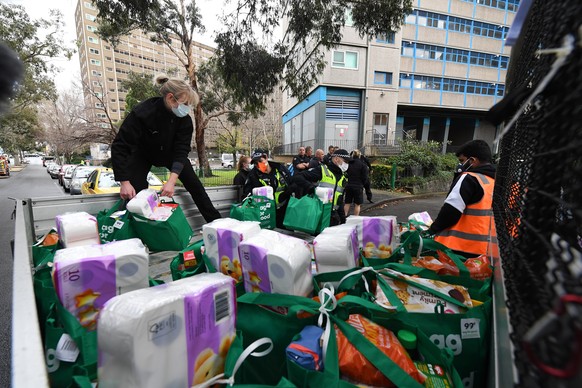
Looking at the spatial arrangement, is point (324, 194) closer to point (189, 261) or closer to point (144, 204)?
point (144, 204)

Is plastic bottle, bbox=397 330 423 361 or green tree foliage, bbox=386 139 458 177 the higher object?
green tree foliage, bbox=386 139 458 177

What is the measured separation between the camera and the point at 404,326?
1.13m

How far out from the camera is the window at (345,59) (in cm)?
2127

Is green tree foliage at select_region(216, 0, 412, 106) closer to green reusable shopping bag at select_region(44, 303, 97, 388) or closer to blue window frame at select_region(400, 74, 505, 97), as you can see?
green reusable shopping bag at select_region(44, 303, 97, 388)

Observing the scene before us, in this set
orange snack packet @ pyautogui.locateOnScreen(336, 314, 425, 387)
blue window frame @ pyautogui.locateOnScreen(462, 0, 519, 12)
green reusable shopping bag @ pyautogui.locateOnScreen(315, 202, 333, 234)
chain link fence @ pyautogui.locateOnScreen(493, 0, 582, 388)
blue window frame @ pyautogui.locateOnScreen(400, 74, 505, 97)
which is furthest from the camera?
blue window frame @ pyautogui.locateOnScreen(462, 0, 519, 12)

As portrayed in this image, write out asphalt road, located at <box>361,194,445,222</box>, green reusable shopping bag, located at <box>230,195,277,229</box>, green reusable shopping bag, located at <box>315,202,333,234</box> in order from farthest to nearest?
asphalt road, located at <box>361,194,445,222</box> → green reusable shopping bag, located at <box>315,202,333,234</box> → green reusable shopping bag, located at <box>230,195,277,229</box>

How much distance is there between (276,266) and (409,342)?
0.57 metres

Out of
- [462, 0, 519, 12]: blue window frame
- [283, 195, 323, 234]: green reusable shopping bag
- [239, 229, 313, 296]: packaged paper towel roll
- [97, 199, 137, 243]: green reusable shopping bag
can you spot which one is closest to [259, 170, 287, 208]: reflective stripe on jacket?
[283, 195, 323, 234]: green reusable shopping bag

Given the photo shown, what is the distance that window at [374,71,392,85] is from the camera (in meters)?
22.4

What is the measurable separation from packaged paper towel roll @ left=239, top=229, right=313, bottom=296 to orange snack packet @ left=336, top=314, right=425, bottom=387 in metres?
0.28

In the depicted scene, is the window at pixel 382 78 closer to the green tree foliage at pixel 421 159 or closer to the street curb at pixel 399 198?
the green tree foliage at pixel 421 159

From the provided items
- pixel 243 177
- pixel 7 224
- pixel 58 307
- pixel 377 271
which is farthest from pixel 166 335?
pixel 7 224

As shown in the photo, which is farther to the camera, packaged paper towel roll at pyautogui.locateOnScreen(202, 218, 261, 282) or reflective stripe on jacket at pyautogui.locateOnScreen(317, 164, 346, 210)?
reflective stripe on jacket at pyautogui.locateOnScreen(317, 164, 346, 210)

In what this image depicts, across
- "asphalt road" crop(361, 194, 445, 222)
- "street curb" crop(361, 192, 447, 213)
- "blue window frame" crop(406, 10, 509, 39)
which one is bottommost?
"asphalt road" crop(361, 194, 445, 222)
